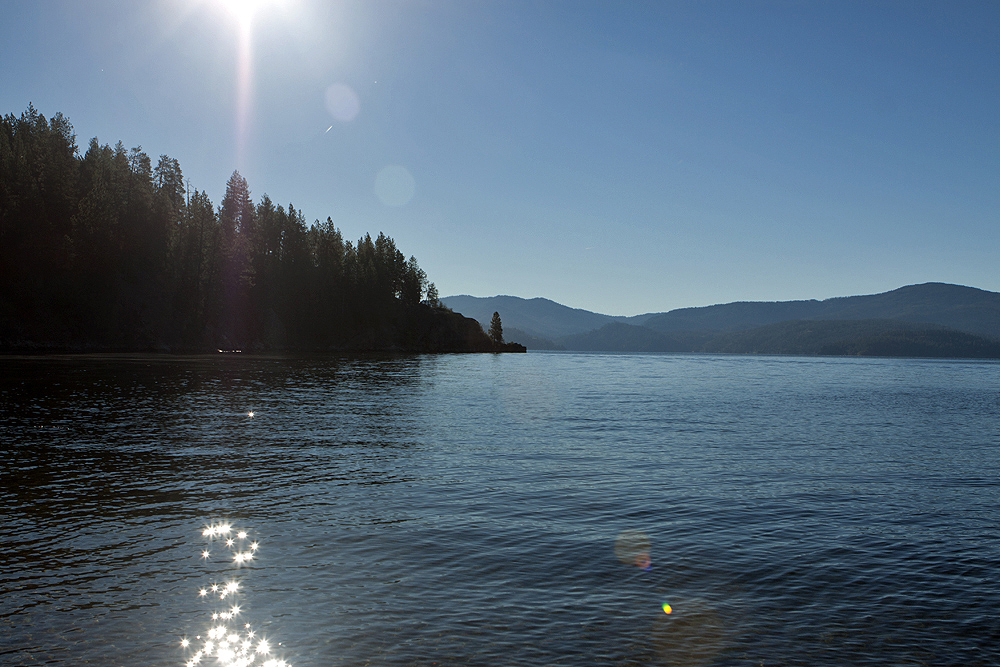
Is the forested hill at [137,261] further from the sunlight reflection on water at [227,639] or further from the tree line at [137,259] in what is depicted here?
the sunlight reflection on water at [227,639]

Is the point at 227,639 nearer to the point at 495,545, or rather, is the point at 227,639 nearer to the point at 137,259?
the point at 495,545

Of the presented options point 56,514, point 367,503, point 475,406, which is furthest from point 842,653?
point 475,406

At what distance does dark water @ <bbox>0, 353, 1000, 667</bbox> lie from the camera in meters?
9.27

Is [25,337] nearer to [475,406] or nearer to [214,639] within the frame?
[475,406]

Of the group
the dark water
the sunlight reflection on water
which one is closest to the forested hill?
the dark water

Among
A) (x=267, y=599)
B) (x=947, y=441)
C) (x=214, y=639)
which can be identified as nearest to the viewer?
(x=214, y=639)

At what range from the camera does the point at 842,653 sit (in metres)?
9.08

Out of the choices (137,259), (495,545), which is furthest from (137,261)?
(495,545)

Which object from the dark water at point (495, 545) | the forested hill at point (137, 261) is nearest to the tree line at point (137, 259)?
the forested hill at point (137, 261)

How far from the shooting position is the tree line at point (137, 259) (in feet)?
371

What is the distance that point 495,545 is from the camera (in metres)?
13.8

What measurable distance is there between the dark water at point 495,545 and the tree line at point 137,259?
100 meters

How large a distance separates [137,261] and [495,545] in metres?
140

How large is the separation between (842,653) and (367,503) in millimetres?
12456
